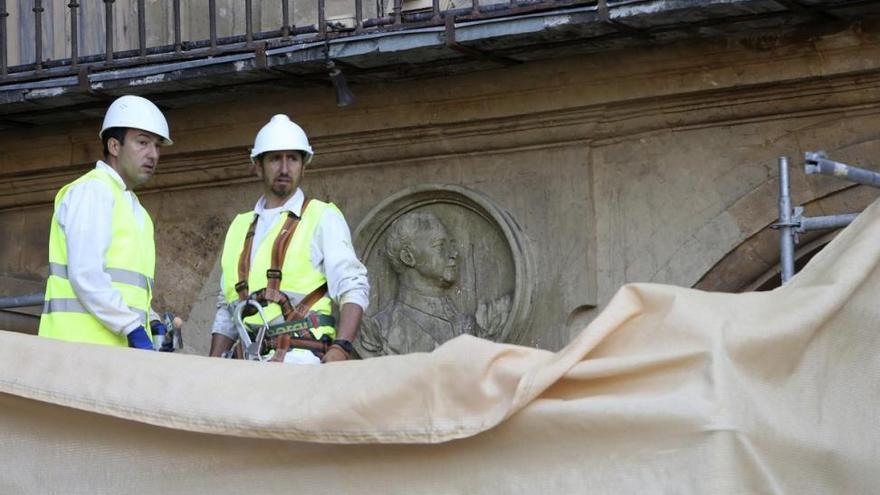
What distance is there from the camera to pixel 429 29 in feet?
26.8

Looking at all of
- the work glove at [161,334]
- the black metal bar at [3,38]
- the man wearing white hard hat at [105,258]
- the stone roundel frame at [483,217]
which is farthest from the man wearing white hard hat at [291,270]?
the black metal bar at [3,38]

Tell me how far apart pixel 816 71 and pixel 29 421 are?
14.2 ft

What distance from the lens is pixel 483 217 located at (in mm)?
9094

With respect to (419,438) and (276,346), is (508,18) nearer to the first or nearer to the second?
(276,346)

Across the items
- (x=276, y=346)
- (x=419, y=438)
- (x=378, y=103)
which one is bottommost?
(x=419, y=438)

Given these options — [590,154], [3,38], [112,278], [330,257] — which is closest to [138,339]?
[112,278]

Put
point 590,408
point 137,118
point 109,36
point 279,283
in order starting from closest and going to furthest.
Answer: point 590,408
point 279,283
point 137,118
point 109,36

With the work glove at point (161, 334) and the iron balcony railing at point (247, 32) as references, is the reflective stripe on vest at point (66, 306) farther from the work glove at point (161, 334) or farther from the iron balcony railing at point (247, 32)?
the iron balcony railing at point (247, 32)

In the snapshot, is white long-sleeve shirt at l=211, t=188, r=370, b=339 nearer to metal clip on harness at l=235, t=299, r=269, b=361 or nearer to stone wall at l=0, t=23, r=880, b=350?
metal clip on harness at l=235, t=299, r=269, b=361

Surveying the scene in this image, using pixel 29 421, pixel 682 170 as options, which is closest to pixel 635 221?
pixel 682 170

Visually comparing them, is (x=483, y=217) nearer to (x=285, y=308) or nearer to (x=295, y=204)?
(x=295, y=204)

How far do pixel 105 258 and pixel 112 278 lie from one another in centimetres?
8

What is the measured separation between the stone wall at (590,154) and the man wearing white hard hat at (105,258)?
1.89m

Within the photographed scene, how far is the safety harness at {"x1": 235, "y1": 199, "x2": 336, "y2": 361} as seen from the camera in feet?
24.5
